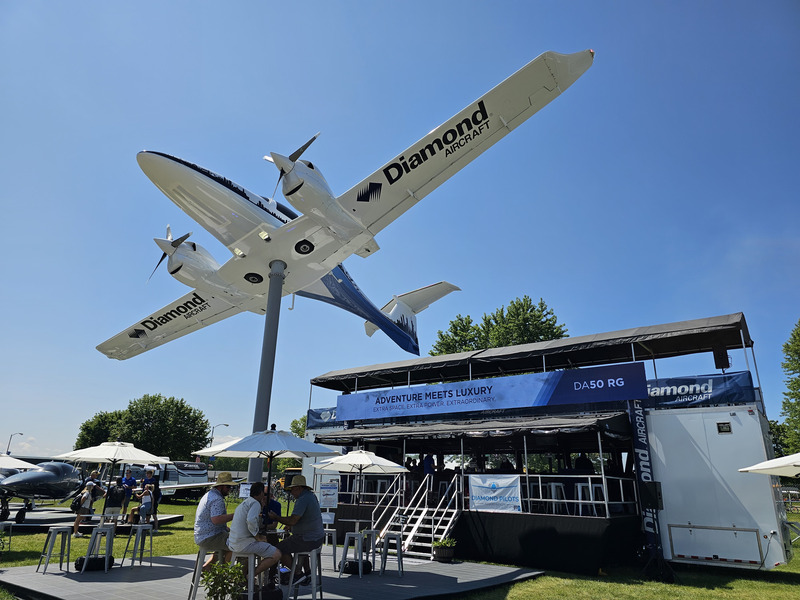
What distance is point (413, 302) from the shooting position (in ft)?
64.5

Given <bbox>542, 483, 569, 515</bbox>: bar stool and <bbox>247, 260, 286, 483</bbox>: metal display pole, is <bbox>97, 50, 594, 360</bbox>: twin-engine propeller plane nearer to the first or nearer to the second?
<bbox>247, 260, 286, 483</bbox>: metal display pole

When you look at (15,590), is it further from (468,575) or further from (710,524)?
(710,524)

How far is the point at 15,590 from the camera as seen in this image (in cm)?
741

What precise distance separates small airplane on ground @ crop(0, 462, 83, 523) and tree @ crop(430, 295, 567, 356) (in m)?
22.8

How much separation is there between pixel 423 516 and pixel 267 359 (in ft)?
19.8

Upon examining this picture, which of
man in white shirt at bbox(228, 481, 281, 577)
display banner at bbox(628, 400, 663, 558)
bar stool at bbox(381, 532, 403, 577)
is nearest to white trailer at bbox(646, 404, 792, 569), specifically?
display banner at bbox(628, 400, 663, 558)

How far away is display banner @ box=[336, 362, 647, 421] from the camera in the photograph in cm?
1425

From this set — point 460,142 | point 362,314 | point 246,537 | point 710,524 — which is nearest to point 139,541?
point 246,537

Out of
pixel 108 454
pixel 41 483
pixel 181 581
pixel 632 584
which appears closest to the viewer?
pixel 181 581

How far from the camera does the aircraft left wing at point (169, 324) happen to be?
49.0ft

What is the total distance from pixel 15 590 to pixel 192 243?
27.5 ft

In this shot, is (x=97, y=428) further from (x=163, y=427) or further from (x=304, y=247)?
(x=304, y=247)

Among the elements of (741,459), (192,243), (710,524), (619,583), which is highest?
(192,243)

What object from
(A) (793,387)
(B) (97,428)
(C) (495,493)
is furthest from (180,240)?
(B) (97,428)
